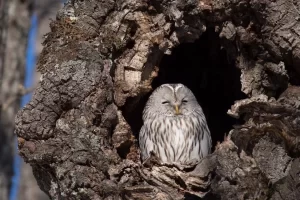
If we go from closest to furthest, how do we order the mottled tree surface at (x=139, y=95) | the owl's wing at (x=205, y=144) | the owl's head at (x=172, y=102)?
the mottled tree surface at (x=139, y=95) < the owl's wing at (x=205, y=144) < the owl's head at (x=172, y=102)

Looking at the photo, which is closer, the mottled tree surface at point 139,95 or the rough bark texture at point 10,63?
the mottled tree surface at point 139,95

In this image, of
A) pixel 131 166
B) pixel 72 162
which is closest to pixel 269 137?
pixel 131 166

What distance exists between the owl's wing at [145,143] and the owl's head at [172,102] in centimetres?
25

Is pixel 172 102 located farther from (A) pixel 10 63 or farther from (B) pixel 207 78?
(A) pixel 10 63

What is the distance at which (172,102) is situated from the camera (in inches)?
319

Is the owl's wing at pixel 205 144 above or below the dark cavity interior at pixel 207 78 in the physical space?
below

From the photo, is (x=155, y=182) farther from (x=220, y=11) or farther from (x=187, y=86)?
(x=187, y=86)

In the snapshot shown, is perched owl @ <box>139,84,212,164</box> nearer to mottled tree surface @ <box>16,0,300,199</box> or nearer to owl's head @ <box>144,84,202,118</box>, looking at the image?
owl's head @ <box>144,84,202,118</box>

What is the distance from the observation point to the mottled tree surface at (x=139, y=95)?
6.09 m

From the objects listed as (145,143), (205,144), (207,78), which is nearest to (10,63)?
(207,78)

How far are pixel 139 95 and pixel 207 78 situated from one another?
1612 mm

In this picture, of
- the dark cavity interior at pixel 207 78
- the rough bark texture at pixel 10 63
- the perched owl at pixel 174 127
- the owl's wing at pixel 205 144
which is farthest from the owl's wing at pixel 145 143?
the rough bark texture at pixel 10 63

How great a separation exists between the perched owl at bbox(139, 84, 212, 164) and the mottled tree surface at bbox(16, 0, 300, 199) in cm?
76

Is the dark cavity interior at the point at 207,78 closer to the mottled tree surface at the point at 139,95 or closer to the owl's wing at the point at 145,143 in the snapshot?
the owl's wing at the point at 145,143
